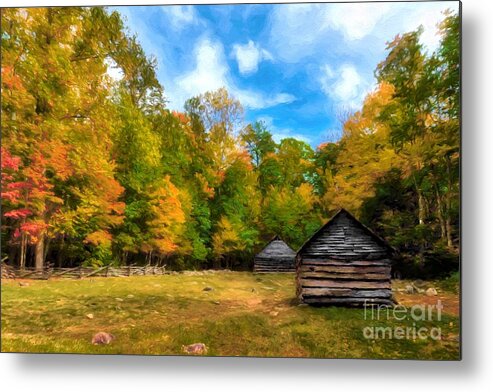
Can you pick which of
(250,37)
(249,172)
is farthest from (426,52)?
(249,172)

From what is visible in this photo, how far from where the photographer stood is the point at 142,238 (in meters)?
4.72

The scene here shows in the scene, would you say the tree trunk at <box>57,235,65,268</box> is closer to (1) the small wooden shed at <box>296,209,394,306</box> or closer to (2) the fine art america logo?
(1) the small wooden shed at <box>296,209,394,306</box>

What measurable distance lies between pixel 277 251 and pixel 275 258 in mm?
101

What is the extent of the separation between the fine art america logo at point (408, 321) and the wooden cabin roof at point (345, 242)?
746 mm


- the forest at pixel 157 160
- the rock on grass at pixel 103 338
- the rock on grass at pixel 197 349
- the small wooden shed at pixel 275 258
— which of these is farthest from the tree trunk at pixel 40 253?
the small wooden shed at pixel 275 258

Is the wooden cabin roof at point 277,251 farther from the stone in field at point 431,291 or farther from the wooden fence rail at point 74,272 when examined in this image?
the stone in field at point 431,291

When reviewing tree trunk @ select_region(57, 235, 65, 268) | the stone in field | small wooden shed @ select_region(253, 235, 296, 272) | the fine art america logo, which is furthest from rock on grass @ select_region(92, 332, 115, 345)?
the stone in field

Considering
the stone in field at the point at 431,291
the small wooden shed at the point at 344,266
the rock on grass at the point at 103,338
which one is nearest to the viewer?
the stone in field at the point at 431,291

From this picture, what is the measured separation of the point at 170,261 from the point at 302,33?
375 cm

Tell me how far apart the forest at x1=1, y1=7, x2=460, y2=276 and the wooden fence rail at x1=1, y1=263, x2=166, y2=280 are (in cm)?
9

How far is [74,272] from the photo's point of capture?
4566 mm

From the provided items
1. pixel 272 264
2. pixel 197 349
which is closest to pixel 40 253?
pixel 197 349

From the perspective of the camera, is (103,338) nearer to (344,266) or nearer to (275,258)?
(275,258)

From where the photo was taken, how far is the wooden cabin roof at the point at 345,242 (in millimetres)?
4340
